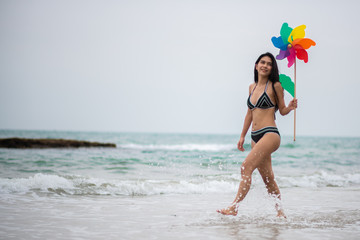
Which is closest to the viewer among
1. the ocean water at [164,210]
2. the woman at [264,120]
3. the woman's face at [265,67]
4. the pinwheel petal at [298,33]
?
the ocean water at [164,210]

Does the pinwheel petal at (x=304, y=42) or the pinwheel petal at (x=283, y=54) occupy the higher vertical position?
the pinwheel petal at (x=304, y=42)

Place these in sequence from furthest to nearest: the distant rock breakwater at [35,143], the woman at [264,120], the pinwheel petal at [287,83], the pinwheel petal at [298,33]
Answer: the distant rock breakwater at [35,143]
the pinwheel petal at [298,33]
the pinwheel petal at [287,83]
the woman at [264,120]

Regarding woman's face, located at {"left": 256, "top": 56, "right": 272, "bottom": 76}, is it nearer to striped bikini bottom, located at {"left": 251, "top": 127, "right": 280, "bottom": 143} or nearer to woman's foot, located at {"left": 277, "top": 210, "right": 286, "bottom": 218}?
striped bikini bottom, located at {"left": 251, "top": 127, "right": 280, "bottom": 143}

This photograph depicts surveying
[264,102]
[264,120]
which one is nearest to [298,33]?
[264,102]

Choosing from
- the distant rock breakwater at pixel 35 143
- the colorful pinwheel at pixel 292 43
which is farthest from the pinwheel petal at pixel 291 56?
the distant rock breakwater at pixel 35 143

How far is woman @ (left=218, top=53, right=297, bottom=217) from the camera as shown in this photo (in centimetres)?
438

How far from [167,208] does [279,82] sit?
8.21 ft

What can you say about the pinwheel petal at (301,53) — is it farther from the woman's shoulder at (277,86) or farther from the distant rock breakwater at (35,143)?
the distant rock breakwater at (35,143)

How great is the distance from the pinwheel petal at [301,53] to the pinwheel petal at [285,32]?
6.1 inches

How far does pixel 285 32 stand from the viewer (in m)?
4.74

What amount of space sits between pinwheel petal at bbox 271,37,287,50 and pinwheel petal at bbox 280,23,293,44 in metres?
0.04

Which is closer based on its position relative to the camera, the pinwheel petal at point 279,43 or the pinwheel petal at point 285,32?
the pinwheel petal at point 285,32

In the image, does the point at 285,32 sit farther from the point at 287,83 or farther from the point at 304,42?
the point at 287,83

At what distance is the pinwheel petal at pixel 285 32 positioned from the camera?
4708 mm
